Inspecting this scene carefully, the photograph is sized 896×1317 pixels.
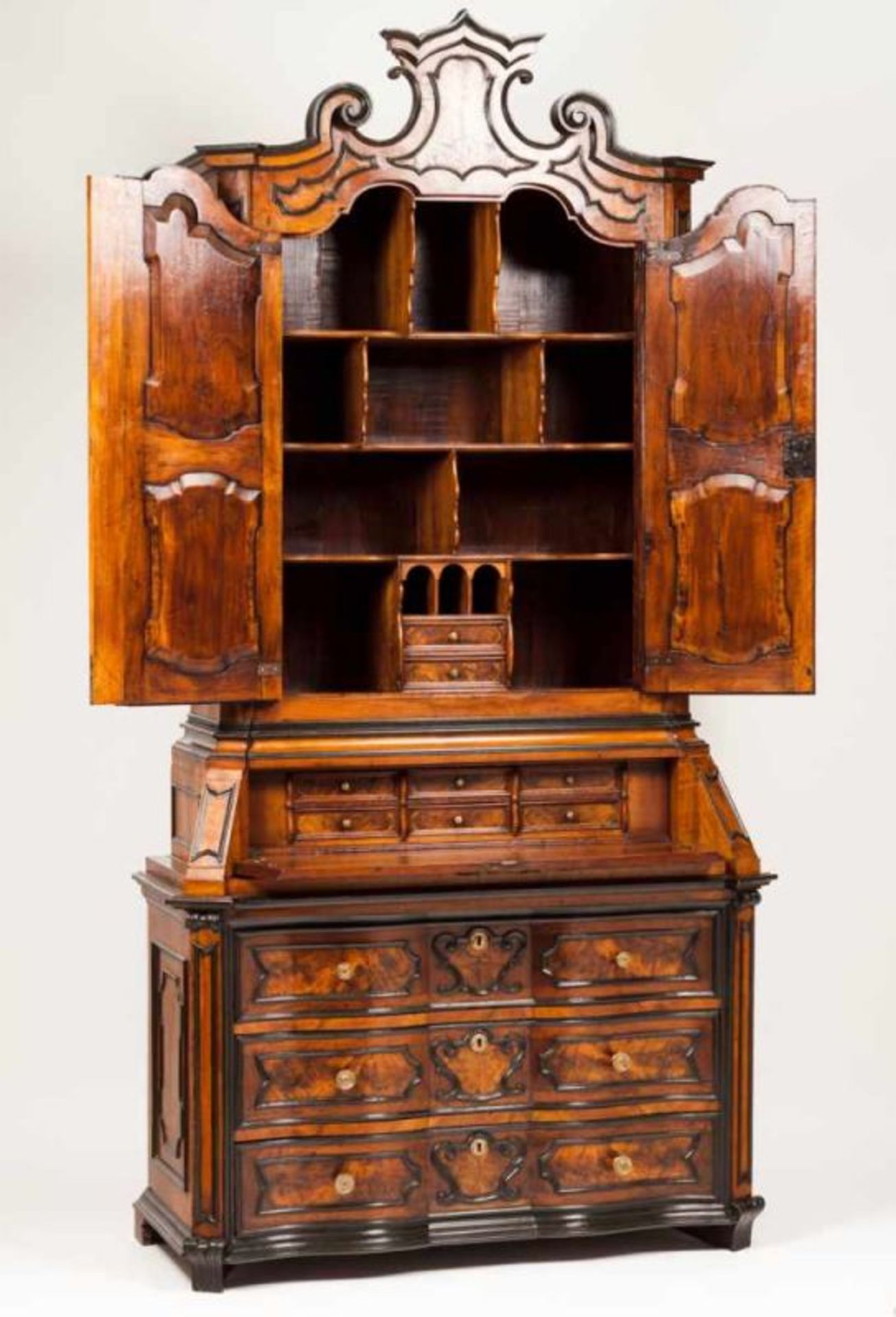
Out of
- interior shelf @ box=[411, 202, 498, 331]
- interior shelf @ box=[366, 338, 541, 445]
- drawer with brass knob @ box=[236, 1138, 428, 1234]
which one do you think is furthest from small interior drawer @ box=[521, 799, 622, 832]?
Answer: interior shelf @ box=[411, 202, 498, 331]

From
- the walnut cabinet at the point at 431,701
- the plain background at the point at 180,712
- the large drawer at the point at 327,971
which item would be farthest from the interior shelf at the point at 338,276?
the large drawer at the point at 327,971

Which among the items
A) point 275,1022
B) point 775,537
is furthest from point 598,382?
point 275,1022

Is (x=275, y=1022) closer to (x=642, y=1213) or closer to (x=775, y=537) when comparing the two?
(x=642, y=1213)

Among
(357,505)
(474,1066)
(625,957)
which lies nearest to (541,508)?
(357,505)

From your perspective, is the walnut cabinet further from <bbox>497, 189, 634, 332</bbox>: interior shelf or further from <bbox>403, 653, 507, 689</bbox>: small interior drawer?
<bbox>497, 189, 634, 332</bbox>: interior shelf

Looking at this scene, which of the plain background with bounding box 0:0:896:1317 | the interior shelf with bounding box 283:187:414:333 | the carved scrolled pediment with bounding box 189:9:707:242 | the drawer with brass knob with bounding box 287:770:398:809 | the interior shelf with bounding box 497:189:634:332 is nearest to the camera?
the carved scrolled pediment with bounding box 189:9:707:242

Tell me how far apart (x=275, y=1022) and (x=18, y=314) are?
231 cm

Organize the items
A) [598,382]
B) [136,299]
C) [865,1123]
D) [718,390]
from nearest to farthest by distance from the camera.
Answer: [136,299], [718,390], [598,382], [865,1123]

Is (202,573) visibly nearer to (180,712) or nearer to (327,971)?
(327,971)

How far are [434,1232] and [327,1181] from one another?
0.26 m

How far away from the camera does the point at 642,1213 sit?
645 cm

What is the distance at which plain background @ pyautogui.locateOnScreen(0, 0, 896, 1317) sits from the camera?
7.64 meters

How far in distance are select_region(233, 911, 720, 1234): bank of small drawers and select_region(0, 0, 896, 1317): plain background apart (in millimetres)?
655

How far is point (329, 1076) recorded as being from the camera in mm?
6281
